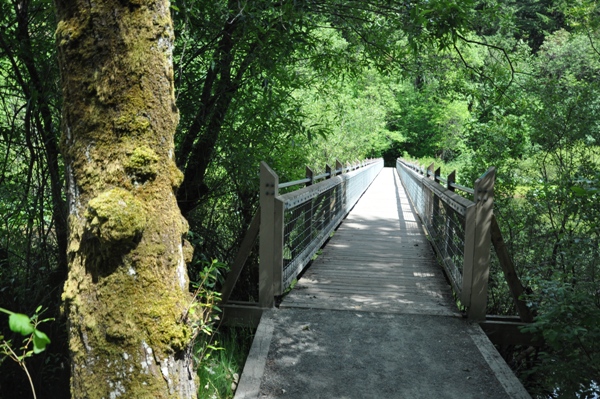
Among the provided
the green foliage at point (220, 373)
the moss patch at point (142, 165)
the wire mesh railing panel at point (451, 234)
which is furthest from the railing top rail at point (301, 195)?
the moss patch at point (142, 165)

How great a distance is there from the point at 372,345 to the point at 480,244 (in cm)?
139

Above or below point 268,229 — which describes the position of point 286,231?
below

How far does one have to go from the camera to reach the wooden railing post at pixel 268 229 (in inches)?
205

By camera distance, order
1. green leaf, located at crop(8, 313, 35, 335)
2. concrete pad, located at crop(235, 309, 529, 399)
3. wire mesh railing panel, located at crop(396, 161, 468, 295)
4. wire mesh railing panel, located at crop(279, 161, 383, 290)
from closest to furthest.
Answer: green leaf, located at crop(8, 313, 35, 335)
concrete pad, located at crop(235, 309, 529, 399)
wire mesh railing panel, located at crop(396, 161, 468, 295)
wire mesh railing panel, located at crop(279, 161, 383, 290)

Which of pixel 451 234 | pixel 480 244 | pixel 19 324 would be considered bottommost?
pixel 451 234

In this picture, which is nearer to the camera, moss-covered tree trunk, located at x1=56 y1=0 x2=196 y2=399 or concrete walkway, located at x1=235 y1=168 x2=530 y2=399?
moss-covered tree trunk, located at x1=56 y1=0 x2=196 y2=399

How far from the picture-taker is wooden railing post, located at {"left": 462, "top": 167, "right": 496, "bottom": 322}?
4938mm

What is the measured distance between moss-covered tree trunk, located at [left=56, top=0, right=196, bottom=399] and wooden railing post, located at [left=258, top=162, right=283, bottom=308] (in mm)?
2850

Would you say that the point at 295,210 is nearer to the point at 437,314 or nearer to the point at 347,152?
the point at 437,314

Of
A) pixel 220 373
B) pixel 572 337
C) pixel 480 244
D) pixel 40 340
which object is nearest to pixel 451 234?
pixel 480 244

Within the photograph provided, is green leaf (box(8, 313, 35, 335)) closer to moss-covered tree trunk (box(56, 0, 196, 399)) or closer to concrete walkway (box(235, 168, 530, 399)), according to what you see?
moss-covered tree trunk (box(56, 0, 196, 399))

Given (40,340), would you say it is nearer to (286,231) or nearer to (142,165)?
(142,165)

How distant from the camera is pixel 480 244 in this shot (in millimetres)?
4953

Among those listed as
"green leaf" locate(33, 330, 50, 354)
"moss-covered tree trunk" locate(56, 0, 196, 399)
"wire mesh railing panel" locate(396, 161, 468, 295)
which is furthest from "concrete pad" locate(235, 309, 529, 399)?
"green leaf" locate(33, 330, 50, 354)
